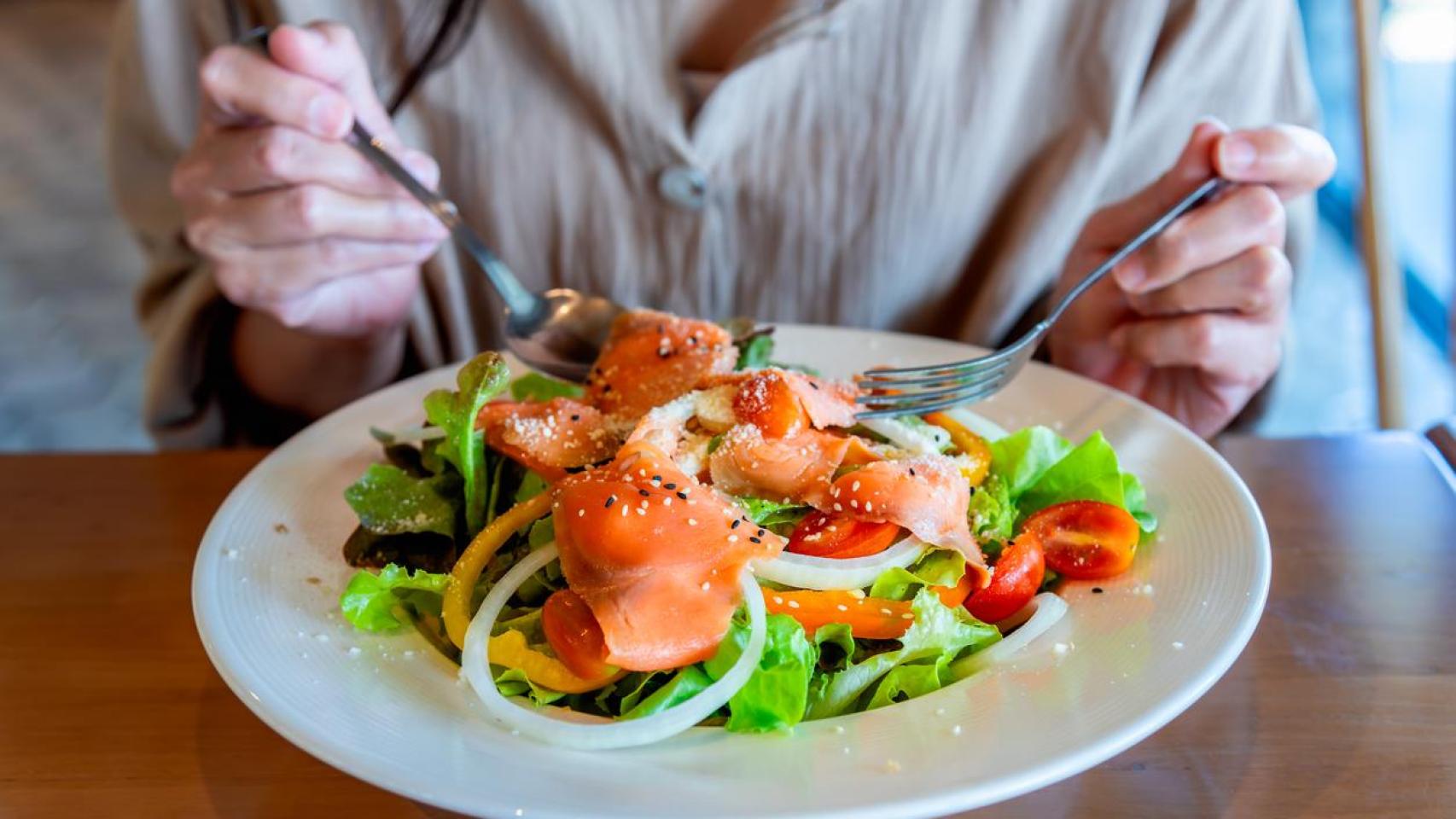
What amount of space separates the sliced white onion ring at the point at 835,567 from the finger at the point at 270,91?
0.79 m

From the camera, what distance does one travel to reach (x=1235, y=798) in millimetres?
906

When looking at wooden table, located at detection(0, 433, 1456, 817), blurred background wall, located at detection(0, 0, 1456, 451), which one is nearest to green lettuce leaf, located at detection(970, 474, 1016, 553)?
wooden table, located at detection(0, 433, 1456, 817)

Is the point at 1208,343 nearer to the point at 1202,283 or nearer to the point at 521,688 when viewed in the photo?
the point at 1202,283

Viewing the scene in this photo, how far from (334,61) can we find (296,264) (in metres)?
0.26

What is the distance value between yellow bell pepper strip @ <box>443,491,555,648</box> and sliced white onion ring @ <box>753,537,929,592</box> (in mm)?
205

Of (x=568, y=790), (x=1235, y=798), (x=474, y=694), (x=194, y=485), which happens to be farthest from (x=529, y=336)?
(x=1235, y=798)

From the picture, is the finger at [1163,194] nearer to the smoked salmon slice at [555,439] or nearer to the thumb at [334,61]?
the smoked salmon slice at [555,439]

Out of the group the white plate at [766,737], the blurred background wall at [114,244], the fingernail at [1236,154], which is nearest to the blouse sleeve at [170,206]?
the white plate at [766,737]

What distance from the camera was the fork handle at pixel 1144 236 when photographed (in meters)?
1.29

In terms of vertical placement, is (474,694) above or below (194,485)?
above

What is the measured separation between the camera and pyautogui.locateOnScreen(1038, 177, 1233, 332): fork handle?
129 cm

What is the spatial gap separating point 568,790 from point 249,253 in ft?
3.27

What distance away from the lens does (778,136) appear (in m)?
1.75

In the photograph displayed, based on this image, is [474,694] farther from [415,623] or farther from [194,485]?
[194,485]
